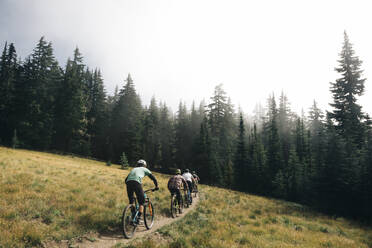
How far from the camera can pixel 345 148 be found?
22.9 m

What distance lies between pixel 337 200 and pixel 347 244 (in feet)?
54.8

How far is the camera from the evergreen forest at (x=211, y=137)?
2283 centimetres

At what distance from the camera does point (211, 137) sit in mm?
51000

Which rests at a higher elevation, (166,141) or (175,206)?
(166,141)

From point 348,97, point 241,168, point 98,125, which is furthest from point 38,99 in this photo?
point 348,97

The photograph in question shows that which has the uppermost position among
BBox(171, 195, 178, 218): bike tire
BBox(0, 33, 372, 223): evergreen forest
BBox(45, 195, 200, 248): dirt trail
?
BBox(0, 33, 372, 223): evergreen forest

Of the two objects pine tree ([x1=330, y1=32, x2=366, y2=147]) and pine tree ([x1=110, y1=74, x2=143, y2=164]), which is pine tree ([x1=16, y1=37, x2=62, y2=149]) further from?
pine tree ([x1=330, y1=32, x2=366, y2=147])

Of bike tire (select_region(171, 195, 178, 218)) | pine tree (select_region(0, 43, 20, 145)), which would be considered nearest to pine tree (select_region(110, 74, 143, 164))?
pine tree (select_region(0, 43, 20, 145))

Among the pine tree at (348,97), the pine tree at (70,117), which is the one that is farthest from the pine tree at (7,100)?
the pine tree at (348,97)

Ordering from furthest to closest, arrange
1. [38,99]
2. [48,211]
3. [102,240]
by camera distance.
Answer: [38,99], [48,211], [102,240]

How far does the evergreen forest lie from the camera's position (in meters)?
22.8

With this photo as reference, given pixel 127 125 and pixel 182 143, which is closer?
pixel 127 125

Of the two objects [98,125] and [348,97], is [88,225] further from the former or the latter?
[98,125]

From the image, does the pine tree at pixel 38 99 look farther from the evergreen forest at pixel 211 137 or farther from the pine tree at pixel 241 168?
the pine tree at pixel 241 168
